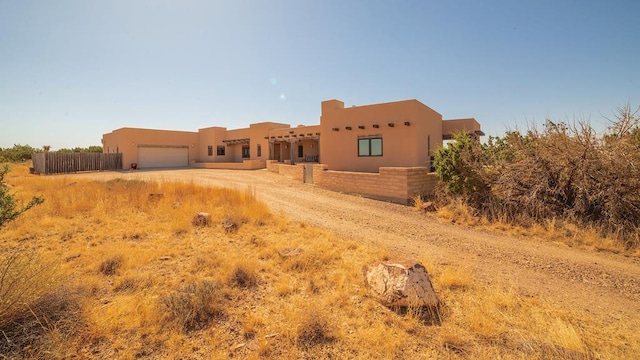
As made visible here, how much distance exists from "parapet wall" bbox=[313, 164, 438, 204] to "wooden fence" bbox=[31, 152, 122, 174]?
24.7 metres

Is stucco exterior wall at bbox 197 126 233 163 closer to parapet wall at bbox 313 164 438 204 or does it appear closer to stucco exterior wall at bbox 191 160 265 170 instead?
stucco exterior wall at bbox 191 160 265 170

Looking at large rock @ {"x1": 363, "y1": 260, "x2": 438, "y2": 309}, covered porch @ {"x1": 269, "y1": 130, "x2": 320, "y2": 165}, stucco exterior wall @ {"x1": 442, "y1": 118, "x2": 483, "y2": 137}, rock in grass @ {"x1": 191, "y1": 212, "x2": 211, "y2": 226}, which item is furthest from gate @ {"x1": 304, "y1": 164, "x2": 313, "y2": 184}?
large rock @ {"x1": 363, "y1": 260, "x2": 438, "y2": 309}

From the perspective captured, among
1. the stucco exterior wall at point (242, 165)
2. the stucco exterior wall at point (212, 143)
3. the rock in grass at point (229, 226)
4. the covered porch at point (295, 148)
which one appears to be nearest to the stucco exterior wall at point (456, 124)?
the covered porch at point (295, 148)

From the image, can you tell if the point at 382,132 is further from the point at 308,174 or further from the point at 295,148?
the point at 295,148

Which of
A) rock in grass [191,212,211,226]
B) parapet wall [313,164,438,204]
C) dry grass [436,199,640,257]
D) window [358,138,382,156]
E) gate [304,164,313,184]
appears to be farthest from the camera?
gate [304,164,313,184]

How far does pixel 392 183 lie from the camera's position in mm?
11008

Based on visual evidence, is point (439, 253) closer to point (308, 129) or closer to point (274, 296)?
point (274, 296)

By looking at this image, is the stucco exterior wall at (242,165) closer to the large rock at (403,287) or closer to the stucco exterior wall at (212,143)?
the stucco exterior wall at (212,143)

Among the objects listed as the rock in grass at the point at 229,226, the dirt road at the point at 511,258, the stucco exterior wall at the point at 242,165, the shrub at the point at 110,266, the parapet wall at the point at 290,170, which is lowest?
the dirt road at the point at 511,258

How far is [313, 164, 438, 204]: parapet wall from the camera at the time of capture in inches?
418

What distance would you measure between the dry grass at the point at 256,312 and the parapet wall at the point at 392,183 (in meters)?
5.50

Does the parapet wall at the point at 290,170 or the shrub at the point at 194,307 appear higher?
the parapet wall at the point at 290,170

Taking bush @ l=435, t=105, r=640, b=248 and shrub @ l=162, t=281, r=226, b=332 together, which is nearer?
shrub @ l=162, t=281, r=226, b=332

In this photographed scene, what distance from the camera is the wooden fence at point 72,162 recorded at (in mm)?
22375
